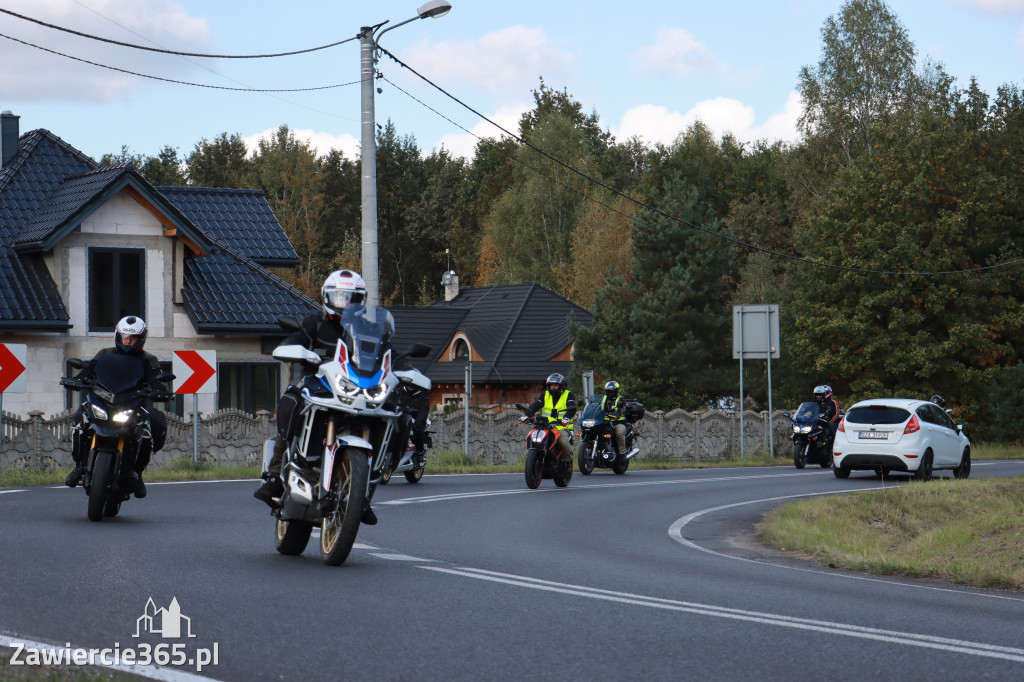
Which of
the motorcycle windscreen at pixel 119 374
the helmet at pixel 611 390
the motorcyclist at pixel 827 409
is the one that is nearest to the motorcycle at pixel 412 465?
the helmet at pixel 611 390

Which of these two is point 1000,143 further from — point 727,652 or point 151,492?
point 727,652

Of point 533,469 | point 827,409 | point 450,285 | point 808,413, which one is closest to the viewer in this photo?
point 533,469

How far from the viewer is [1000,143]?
5578 cm

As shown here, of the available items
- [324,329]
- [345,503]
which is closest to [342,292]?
[324,329]

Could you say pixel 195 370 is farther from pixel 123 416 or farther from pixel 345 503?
pixel 345 503

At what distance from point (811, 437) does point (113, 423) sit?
22021mm

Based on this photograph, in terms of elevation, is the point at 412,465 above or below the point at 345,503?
below

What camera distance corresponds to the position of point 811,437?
31.8m

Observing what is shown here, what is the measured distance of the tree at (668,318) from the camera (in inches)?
2036

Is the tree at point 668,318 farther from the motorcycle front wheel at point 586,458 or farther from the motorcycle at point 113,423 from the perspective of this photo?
the motorcycle at point 113,423

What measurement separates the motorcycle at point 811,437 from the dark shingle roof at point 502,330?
27.8 m

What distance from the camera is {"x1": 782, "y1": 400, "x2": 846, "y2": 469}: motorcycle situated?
1239 inches

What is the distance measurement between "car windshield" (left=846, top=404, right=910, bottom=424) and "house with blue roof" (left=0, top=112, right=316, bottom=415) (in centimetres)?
1340

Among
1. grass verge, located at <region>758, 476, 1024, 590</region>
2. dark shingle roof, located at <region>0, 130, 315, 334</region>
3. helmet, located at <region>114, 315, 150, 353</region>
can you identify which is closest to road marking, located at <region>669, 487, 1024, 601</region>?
grass verge, located at <region>758, 476, 1024, 590</region>
